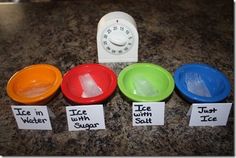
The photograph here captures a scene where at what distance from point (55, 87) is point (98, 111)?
138 millimetres

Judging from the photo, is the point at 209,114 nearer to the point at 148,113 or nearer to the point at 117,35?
the point at 148,113

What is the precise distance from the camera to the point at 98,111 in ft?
2.10

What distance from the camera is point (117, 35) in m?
0.79

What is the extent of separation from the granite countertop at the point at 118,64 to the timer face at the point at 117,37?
0.08 m

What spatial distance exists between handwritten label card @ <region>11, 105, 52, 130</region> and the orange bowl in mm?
22

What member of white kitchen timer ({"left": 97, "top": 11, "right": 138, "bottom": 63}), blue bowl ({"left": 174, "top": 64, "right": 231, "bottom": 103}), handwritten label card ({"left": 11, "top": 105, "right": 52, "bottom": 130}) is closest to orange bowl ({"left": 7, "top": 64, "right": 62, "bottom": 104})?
handwritten label card ({"left": 11, "top": 105, "right": 52, "bottom": 130})

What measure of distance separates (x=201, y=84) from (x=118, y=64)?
0.27m

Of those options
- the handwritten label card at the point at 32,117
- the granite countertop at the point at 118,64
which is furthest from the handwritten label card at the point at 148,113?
the handwritten label card at the point at 32,117

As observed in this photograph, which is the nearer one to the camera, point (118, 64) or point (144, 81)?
point (144, 81)

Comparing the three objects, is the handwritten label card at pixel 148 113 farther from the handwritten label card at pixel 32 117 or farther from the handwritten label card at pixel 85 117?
the handwritten label card at pixel 32 117

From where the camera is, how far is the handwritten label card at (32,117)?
64 cm

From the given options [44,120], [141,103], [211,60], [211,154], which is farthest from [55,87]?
[211,60]

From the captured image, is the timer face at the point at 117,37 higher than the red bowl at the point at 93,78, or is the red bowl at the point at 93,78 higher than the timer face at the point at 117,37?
the timer face at the point at 117,37

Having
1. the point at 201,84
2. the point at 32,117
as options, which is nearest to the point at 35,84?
the point at 32,117
